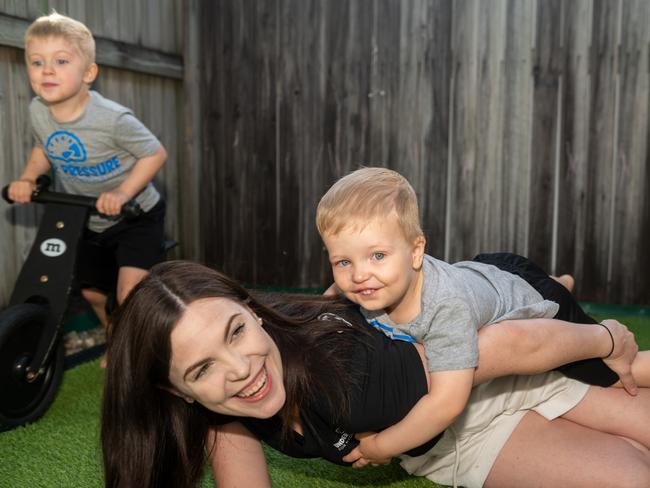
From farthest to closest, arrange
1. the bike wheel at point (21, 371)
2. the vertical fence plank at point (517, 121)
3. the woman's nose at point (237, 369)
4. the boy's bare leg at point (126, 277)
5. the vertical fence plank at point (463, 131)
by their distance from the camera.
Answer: the vertical fence plank at point (463, 131) → the vertical fence plank at point (517, 121) → the boy's bare leg at point (126, 277) → the bike wheel at point (21, 371) → the woman's nose at point (237, 369)

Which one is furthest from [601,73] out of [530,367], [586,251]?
[530,367]

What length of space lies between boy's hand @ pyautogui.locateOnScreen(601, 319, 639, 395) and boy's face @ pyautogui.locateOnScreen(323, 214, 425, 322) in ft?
1.88

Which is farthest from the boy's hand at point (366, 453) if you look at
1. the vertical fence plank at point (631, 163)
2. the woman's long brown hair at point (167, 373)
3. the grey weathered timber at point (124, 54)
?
the vertical fence plank at point (631, 163)

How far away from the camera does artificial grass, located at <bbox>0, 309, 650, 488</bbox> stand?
6.79ft

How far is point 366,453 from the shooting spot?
1580mm

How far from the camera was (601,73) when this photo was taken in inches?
146

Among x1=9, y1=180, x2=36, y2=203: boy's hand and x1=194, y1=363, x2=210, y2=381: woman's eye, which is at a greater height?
x1=9, y1=180, x2=36, y2=203: boy's hand

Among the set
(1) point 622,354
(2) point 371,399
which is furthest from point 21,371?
(1) point 622,354

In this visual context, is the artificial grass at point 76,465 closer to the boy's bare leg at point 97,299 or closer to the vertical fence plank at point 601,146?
the boy's bare leg at point 97,299

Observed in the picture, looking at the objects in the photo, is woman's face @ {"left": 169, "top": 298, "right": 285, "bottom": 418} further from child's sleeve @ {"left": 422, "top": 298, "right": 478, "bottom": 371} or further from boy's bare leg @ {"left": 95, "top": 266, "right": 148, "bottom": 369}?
boy's bare leg @ {"left": 95, "top": 266, "right": 148, "bottom": 369}

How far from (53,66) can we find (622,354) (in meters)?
2.26

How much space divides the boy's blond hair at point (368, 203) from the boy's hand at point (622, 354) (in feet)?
1.93

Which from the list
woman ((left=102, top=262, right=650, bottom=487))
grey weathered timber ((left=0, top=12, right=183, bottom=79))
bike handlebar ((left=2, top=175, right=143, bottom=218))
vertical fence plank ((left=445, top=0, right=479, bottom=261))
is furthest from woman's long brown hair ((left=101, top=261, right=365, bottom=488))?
vertical fence plank ((left=445, top=0, right=479, bottom=261))

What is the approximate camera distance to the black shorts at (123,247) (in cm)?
310
